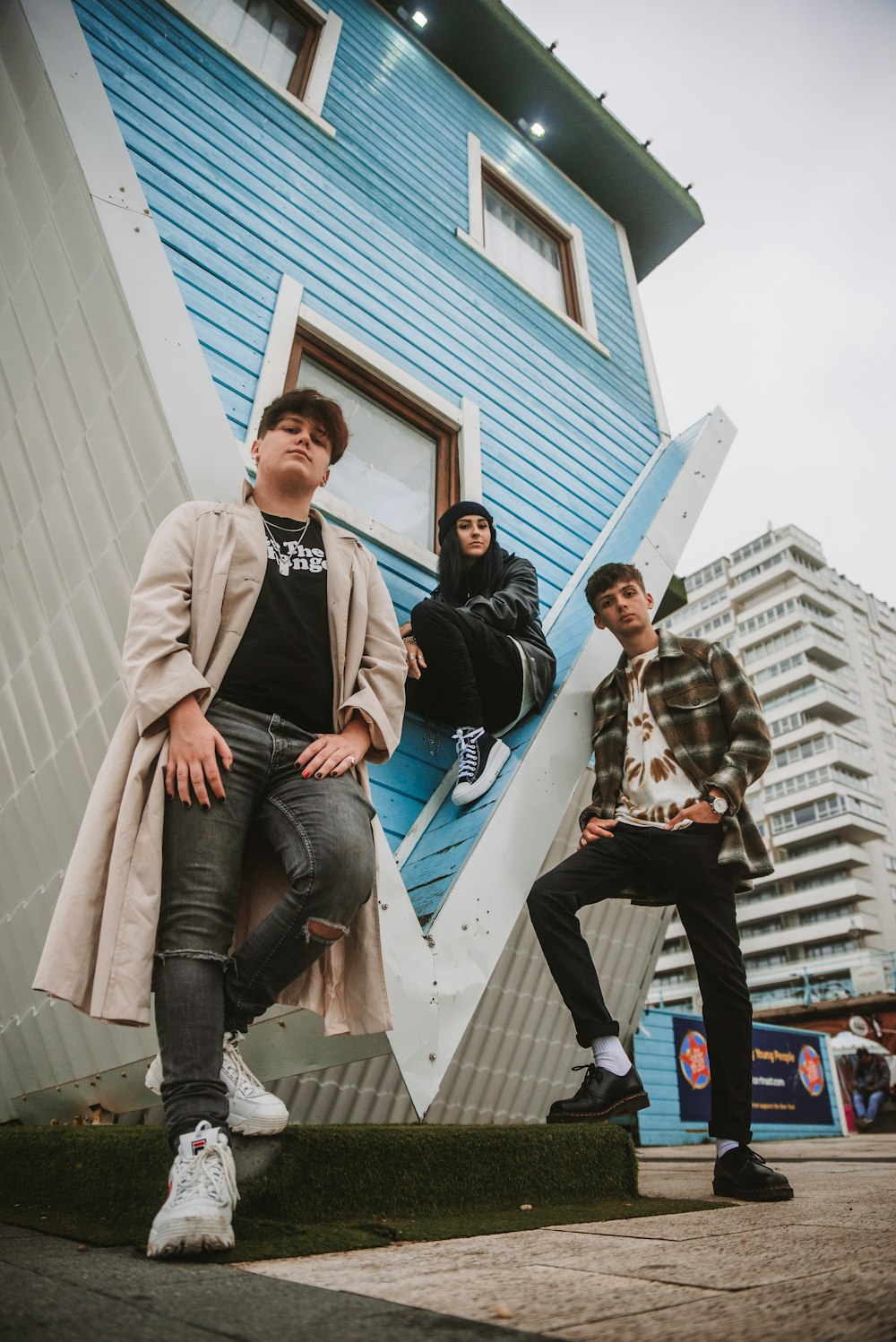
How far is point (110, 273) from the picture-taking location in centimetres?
244

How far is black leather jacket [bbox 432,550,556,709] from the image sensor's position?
3092 mm

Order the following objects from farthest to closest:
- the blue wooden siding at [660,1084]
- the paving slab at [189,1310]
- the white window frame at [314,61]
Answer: the blue wooden siding at [660,1084] < the white window frame at [314,61] < the paving slab at [189,1310]

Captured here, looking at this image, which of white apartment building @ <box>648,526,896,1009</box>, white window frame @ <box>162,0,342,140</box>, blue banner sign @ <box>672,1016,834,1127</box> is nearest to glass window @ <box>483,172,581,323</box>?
white window frame @ <box>162,0,342,140</box>

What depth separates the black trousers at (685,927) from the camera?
91.0 inches

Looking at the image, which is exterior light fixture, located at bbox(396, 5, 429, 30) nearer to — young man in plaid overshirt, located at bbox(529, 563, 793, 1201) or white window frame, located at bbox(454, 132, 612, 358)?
white window frame, located at bbox(454, 132, 612, 358)

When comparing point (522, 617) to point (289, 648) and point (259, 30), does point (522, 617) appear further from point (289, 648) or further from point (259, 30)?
point (259, 30)

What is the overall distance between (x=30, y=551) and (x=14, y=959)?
4.92 feet

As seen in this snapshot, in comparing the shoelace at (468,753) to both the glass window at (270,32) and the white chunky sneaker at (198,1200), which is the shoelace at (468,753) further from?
the glass window at (270,32)

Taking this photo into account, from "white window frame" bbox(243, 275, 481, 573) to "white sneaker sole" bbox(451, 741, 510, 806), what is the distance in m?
1.29

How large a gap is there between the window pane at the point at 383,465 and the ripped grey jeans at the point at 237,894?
2.61m

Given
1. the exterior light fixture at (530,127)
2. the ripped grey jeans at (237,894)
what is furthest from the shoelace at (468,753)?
the exterior light fixture at (530,127)

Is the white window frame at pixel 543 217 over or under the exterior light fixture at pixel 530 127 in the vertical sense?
under

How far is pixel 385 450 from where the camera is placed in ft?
14.8

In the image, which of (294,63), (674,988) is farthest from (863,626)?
(294,63)
